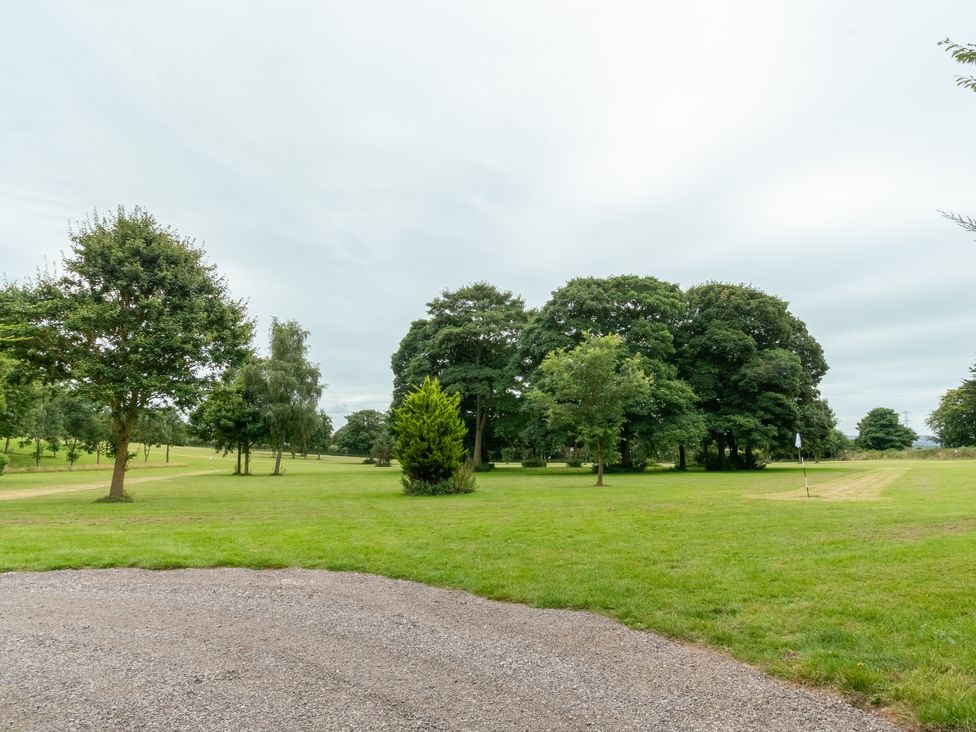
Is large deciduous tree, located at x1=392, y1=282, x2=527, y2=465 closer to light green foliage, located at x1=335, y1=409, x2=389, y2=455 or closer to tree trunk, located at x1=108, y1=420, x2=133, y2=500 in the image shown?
tree trunk, located at x1=108, y1=420, x2=133, y2=500

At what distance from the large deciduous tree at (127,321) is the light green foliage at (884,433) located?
120902 mm

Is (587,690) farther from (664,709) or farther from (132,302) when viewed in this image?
(132,302)

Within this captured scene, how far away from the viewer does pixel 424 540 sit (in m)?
11.5

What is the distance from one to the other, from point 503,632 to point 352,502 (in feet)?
51.7

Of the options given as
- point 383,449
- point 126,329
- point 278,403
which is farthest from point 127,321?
point 383,449

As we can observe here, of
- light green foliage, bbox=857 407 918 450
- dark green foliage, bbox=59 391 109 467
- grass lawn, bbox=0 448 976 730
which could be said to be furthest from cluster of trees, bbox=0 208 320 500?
light green foliage, bbox=857 407 918 450

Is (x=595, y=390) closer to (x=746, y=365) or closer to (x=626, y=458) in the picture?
(x=626, y=458)

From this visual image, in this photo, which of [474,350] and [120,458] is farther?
[474,350]

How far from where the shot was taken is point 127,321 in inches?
819

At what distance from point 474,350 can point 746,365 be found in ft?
70.1

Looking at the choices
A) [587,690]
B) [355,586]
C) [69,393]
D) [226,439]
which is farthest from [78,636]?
[226,439]

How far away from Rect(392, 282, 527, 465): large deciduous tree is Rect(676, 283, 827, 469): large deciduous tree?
14124 mm

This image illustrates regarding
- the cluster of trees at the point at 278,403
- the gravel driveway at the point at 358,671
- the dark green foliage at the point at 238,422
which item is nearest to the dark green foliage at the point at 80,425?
the dark green foliage at the point at 238,422

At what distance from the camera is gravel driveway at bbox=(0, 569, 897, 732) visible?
13.3 feet
